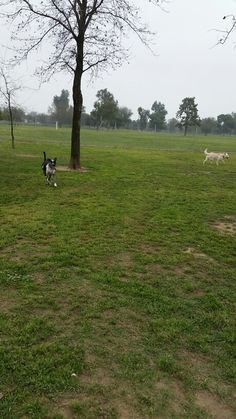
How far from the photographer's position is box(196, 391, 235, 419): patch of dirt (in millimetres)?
3508

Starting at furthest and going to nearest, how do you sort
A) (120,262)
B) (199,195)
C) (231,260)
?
(199,195), (231,260), (120,262)

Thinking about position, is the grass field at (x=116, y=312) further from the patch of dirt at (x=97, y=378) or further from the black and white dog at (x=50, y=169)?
the black and white dog at (x=50, y=169)

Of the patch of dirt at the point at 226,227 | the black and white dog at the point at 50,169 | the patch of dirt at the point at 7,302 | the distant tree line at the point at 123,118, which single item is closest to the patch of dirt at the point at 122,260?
the patch of dirt at the point at 7,302

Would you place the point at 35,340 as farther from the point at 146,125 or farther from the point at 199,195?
the point at 146,125

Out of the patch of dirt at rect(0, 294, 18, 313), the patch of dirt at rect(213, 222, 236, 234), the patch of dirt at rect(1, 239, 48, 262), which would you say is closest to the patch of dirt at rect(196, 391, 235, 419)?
the patch of dirt at rect(0, 294, 18, 313)

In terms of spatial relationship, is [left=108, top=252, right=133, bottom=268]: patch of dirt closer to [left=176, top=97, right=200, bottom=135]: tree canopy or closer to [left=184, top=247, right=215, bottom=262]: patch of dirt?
[left=184, top=247, right=215, bottom=262]: patch of dirt

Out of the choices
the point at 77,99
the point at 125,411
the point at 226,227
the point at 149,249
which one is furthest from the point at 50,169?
the point at 125,411

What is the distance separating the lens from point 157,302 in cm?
538

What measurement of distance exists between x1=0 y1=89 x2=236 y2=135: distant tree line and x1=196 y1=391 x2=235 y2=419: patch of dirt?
81.3 metres

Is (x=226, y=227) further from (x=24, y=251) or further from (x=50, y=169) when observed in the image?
(x=50, y=169)

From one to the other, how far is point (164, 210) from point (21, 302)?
6.09 meters

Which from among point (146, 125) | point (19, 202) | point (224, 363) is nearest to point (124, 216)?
point (19, 202)

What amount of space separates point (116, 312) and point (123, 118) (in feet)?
369

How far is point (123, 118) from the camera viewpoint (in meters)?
114
